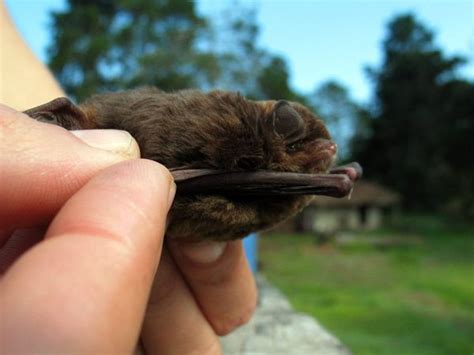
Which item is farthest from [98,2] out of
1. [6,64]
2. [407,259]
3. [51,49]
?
[6,64]

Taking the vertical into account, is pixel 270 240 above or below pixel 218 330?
below

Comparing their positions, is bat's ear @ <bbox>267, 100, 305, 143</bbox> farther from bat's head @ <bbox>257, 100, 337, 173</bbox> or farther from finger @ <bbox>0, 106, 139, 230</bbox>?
finger @ <bbox>0, 106, 139, 230</bbox>

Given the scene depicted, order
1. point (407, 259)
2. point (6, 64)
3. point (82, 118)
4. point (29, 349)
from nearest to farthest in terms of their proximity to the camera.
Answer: point (29, 349)
point (82, 118)
point (6, 64)
point (407, 259)

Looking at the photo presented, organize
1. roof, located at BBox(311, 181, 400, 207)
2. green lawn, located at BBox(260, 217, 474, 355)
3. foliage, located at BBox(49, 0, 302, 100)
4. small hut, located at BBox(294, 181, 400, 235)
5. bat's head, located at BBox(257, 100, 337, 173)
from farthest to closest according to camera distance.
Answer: roof, located at BBox(311, 181, 400, 207) → small hut, located at BBox(294, 181, 400, 235) → foliage, located at BBox(49, 0, 302, 100) → green lawn, located at BBox(260, 217, 474, 355) → bat's head, located at BBox(257, 100, 337, 173)

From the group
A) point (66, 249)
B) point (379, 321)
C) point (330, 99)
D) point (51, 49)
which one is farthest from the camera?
Result: point (330, 99)

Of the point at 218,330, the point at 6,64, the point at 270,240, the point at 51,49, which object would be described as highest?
the point at 6,64

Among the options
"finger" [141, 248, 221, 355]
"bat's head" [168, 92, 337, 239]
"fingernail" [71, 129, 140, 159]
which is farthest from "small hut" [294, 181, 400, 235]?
"fingernail" [71, 129, 140, 159]

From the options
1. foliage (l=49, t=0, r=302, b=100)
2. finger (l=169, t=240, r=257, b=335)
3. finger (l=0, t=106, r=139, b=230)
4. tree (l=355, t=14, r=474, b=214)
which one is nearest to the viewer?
finger (l=0, t=106, r=139, b=230)

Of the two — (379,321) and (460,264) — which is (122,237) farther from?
(460,264)
